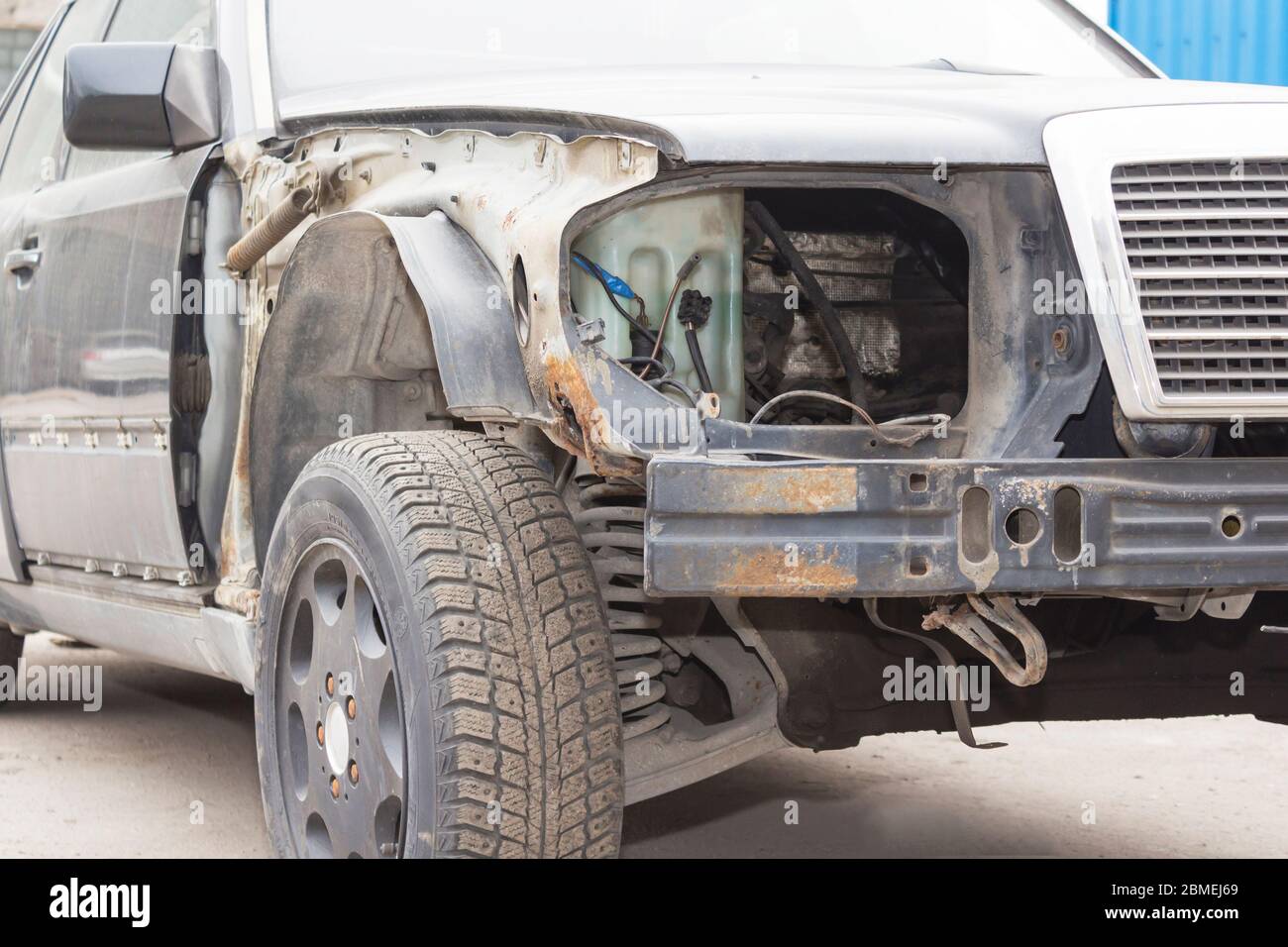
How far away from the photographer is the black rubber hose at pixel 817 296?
2590 mm

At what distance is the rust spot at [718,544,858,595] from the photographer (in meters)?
2.03

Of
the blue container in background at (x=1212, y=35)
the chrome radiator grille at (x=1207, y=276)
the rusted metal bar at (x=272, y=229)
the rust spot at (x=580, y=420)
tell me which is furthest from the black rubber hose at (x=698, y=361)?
the blue container in background at (x=1212, y=35)

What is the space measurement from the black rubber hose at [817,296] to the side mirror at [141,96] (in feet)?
4.17

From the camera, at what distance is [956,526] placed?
81.7 inches

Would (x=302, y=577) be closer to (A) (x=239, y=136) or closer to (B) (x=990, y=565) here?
(A) (x=239, y=136)

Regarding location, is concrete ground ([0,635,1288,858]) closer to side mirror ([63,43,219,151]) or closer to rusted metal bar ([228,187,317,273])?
rusted metal bar ([228,187,317,273])

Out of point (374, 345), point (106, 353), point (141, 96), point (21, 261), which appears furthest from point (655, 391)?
point (21, 261)

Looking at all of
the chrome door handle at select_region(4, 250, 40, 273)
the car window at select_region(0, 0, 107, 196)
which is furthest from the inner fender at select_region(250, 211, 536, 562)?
the car window at select_region(0, 0, 107, 196)

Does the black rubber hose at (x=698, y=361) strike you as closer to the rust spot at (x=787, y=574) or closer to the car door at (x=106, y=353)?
the rust spot at (x=787, y=574)

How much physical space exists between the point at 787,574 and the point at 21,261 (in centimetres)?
267

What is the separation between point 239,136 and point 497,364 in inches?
45.2

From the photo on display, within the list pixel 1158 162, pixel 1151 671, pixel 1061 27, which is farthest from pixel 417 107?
pixel 1061 27

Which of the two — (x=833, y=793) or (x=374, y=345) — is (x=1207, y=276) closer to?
(x=374, y=345)

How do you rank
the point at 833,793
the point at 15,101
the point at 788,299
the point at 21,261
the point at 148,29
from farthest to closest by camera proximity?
1. the point at 15,101
2. the point at 833,793
3. the point at 21,261
4. the point at 148,29
5. the point at 788,299
